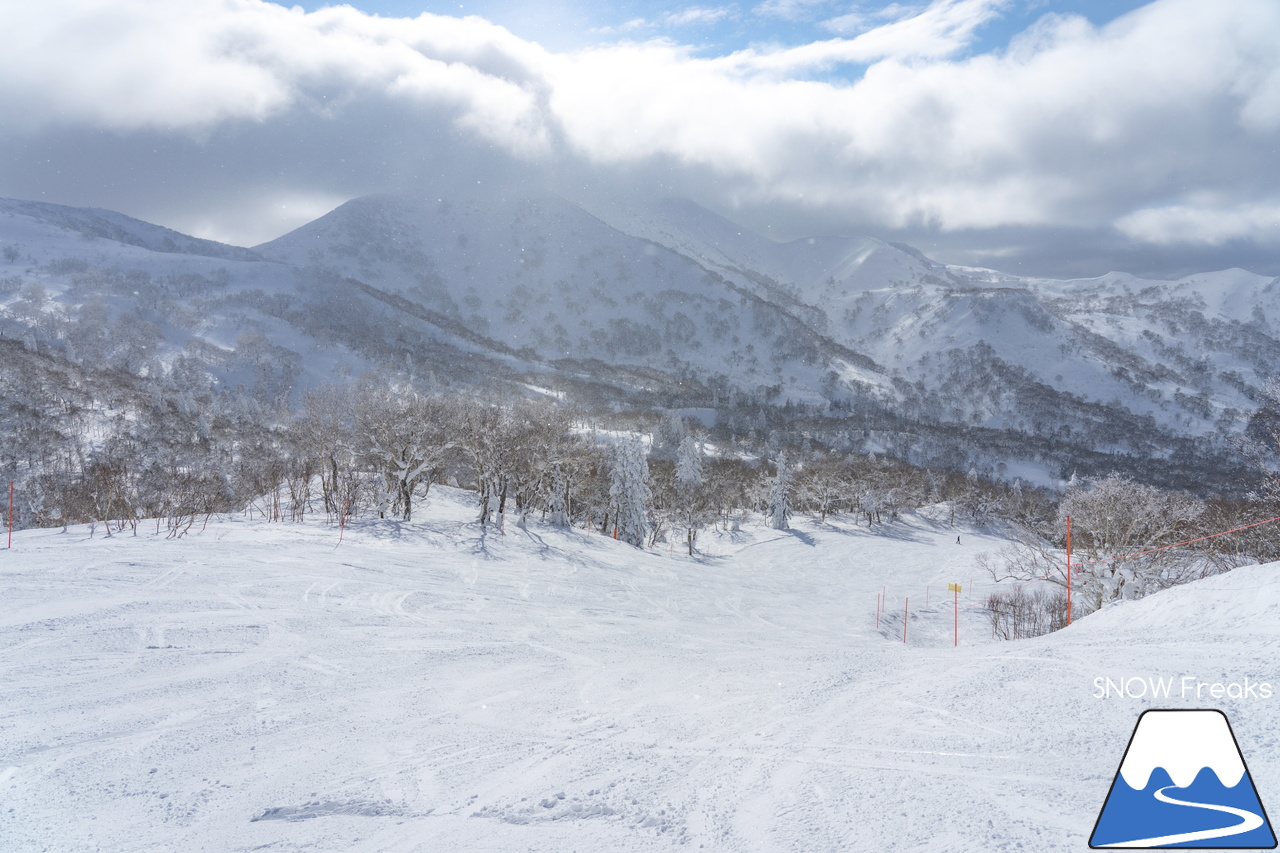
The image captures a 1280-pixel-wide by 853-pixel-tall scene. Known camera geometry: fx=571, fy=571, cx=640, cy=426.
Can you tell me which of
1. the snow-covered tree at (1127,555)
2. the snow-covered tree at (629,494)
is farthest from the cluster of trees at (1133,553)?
the snow-covered tree at (629,494)

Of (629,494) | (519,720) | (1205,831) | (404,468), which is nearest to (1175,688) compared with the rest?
(1205,831)

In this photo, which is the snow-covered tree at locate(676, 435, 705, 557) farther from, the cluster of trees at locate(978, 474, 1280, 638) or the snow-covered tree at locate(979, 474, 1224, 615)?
the snow-covered tree at locate(979, 474, 1224, 615)

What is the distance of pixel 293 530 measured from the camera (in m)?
21.0

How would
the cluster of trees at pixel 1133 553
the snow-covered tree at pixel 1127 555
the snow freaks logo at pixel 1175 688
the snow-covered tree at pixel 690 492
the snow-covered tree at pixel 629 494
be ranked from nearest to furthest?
the snow freaks logo at pixel 1175 688, the cluster of trees at pixel 1133 553, the snow-covered tree at pixel 1127 555, the snow-covered tree at pixel 629 494, the snow-covered tree at pixel 690 492

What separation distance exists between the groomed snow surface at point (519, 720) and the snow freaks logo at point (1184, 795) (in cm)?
89

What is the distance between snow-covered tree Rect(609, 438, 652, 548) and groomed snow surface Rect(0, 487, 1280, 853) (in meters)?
35.6

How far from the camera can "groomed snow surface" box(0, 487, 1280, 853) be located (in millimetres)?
5156

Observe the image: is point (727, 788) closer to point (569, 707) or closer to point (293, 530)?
point (569, 707)

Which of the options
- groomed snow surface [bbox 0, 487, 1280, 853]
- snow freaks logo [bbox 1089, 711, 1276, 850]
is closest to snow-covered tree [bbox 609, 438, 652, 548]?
groomed snow surface [bbox 0, 487, 1280, 853]

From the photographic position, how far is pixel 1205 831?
3.70 metres

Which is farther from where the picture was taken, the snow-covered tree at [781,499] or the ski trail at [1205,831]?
the snow-covered tree at [781,499]

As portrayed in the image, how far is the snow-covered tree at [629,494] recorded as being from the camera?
50.7m

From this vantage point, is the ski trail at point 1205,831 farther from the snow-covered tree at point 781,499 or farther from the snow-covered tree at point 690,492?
the snow-covered tree at point 781,499

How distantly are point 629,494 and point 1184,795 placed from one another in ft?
156
